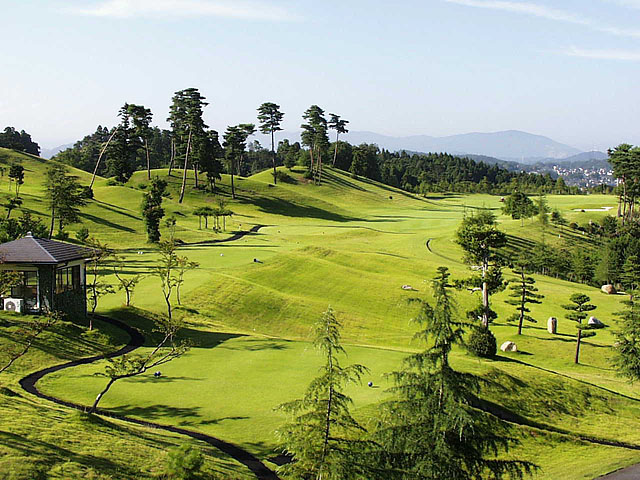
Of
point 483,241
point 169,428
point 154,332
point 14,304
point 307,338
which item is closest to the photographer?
point 169,428

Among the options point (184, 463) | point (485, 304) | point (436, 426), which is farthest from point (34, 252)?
point (485, 304)

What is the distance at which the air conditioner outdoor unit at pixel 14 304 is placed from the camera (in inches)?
1008

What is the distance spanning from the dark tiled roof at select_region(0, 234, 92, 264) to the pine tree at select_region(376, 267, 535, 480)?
18.3m

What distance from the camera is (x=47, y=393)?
18.8 meters

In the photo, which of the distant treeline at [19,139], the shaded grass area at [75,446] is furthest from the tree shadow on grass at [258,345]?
the distant treeline at [19,139]

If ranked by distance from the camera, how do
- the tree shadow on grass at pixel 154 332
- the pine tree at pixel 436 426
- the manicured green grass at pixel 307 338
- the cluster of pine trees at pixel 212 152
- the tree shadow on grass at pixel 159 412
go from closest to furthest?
the pine tree at pixel 436 426
the tree shadow on grass at pixel 159 412
the manicured green grass at pixel 307 338
the tree shadow on grass at pixel 154 332
the cluster of pine trees at pixel 212 152

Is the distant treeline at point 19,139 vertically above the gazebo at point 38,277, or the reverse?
the distant treeline at point 19,139

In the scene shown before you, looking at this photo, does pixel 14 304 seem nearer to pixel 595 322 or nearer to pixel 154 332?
pixel 154 332

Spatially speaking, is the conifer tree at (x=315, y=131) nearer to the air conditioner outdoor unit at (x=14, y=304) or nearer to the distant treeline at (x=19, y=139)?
the distant treeline at (x=19, y=139)

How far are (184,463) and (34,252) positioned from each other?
57.0 ft

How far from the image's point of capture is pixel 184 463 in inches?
479

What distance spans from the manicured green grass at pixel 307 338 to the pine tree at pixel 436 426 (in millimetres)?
1615

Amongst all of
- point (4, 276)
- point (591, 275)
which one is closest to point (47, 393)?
point (4, 276)

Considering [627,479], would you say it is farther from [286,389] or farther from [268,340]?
[268,340]
